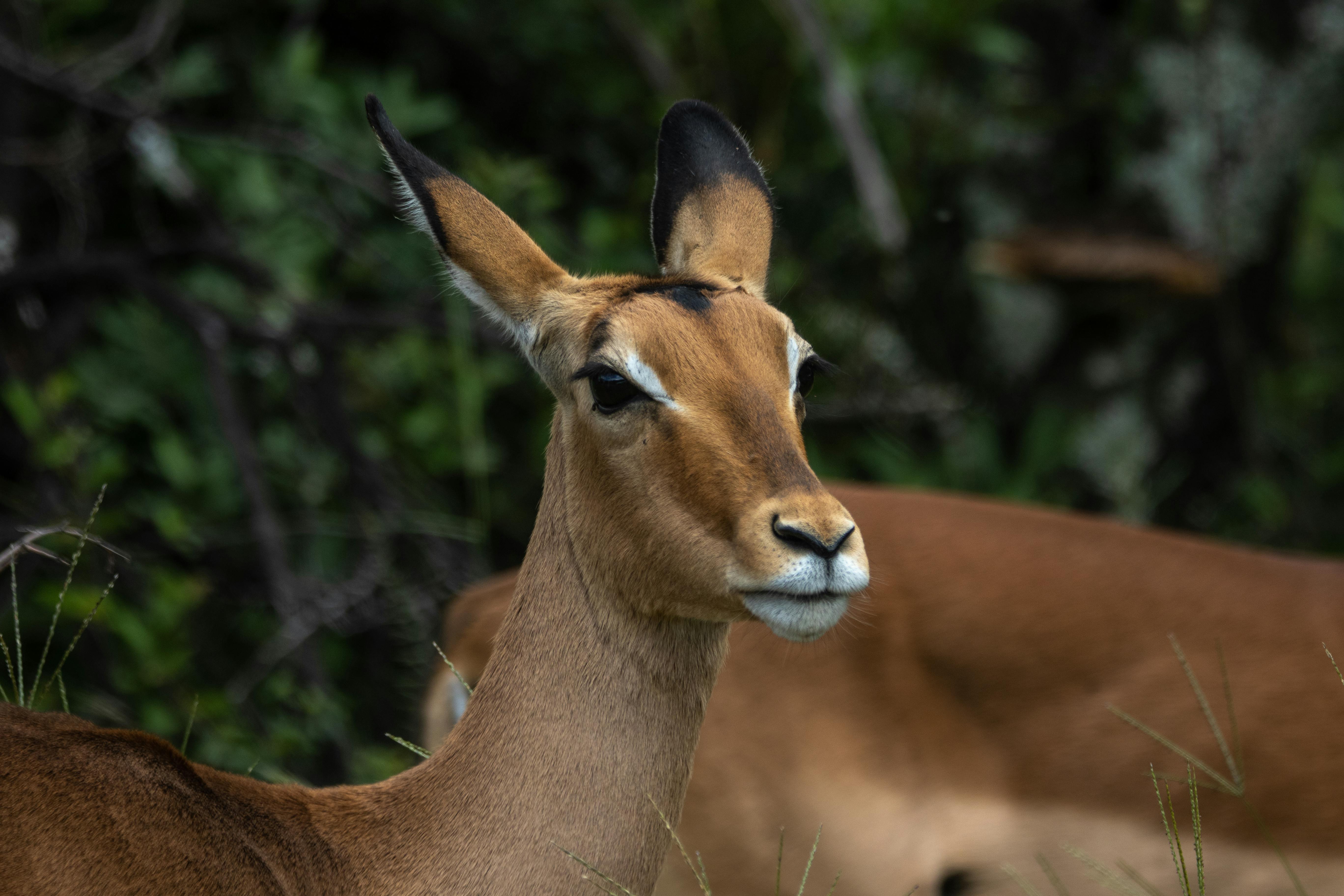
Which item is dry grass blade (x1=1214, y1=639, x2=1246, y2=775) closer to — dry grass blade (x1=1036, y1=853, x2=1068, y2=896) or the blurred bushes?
dry grass blade (x1=1036, y1=853, x2=1068, y2=896)

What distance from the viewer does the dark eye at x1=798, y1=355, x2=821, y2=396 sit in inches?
86.5

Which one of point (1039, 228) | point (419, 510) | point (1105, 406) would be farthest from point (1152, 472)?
point (419, 510)

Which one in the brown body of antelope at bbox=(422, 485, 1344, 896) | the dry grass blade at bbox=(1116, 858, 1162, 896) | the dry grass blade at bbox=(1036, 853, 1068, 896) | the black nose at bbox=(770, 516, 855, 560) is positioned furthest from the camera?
the brown body of antelope at bbox=(422, 485, 1344, 896)

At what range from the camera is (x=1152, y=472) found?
6148mm

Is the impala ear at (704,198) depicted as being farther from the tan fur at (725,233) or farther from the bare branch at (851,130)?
the bare branch at (851,130)

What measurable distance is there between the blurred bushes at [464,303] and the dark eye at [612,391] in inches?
A: 66.3

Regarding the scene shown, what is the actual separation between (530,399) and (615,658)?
3418 millimetres

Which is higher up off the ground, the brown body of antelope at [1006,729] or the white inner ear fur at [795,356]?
the white inner ear fur at [795,356]

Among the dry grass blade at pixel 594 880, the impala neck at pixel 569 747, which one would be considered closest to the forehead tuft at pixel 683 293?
the impala neck at pixel 569 747

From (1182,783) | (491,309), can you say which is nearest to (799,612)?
(491,309)

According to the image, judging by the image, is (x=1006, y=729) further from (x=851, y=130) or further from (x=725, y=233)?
(x=851, y=130)

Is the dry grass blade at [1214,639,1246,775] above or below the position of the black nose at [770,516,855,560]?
below

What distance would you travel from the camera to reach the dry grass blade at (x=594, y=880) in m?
1.90

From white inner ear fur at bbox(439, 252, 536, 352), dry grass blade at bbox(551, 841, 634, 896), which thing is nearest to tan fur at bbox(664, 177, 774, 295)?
white inner ear fur at bbox(439, 252, 536, 352)
